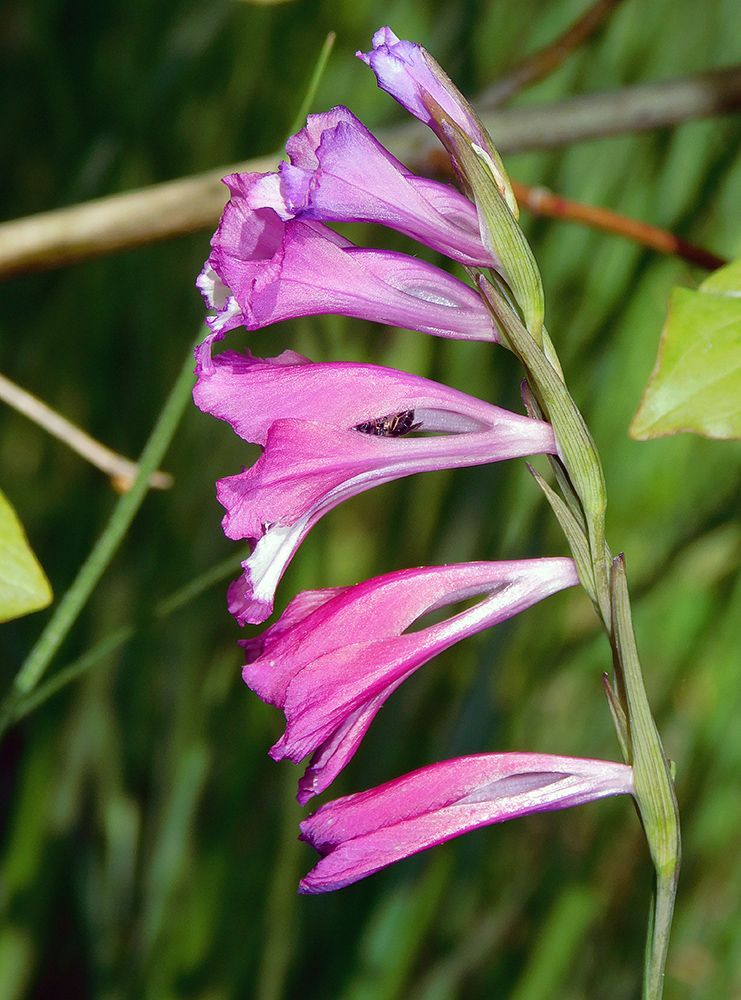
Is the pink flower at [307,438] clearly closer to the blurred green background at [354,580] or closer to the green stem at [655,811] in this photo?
the green stem at [655,811]

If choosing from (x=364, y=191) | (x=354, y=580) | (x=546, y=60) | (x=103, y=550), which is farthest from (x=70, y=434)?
(x=354, y=580)

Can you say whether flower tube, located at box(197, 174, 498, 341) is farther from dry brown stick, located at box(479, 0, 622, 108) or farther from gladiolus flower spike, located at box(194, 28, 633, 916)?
dry brown stick, located at box(479, 0, 622, 108)

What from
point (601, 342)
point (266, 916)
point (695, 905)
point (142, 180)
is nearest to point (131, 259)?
point (142, 180)

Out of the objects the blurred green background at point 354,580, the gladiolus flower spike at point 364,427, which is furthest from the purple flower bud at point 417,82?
the blurred green background at point 354,580

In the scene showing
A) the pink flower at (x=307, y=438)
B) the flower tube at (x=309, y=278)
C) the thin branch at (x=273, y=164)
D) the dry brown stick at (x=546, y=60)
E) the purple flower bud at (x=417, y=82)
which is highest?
the dry brown stick at (x=546, y=60)

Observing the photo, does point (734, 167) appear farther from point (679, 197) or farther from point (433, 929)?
point (433, 929)

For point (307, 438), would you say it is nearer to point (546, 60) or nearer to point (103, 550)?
point (103, 550)
